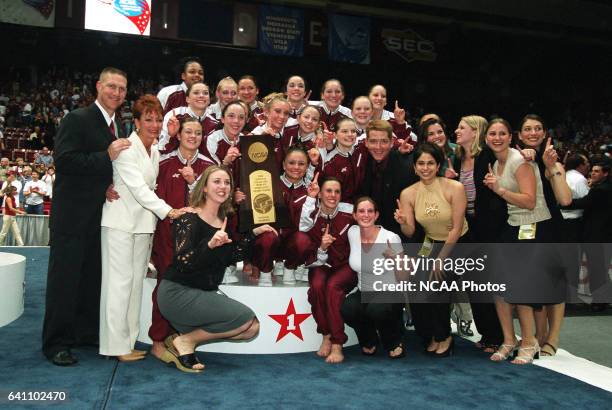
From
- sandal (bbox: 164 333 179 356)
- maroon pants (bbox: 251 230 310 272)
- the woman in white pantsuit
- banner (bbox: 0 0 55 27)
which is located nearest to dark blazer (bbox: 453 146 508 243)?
maroon pants (bbox: 251 230 310 272)

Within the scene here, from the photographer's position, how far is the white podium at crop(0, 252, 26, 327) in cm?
455

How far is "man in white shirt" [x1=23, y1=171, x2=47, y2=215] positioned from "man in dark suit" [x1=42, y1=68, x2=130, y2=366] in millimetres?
8947

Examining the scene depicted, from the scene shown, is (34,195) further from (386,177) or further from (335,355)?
(335,355)

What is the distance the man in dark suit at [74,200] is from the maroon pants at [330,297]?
5.21ft

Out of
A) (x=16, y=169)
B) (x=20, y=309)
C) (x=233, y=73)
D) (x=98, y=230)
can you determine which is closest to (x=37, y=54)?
(x=233, y=73)

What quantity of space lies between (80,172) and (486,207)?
2.88 metres

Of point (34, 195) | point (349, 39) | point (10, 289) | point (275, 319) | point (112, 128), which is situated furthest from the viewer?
point (349, 39)

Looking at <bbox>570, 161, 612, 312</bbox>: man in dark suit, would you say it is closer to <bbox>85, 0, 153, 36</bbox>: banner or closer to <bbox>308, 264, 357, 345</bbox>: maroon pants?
<bbox>308, 264, 357, 345</bbox>: maroon pants

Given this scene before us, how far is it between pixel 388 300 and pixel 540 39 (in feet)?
67.7

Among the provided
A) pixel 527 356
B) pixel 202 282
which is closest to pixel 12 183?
pixel 202 282

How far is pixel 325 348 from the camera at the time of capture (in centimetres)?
416

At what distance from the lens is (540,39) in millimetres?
21703

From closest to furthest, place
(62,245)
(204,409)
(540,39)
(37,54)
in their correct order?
(204,409)
(62,245)
(37,54)
(540,39)

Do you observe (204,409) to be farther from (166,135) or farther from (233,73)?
(233,73)
